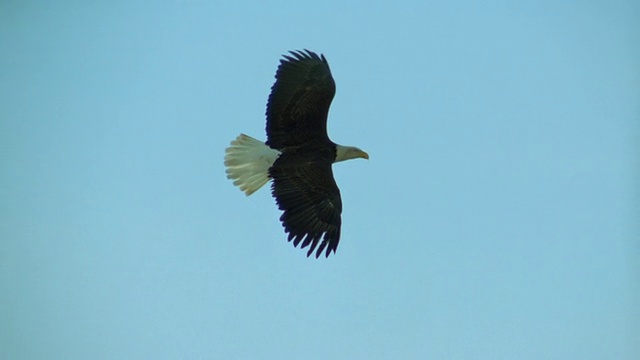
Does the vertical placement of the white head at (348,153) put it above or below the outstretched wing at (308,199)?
above

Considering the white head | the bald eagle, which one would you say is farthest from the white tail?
the white head

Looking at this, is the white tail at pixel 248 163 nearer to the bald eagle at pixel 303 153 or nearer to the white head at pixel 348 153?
the bald eagle at pixel 303 153

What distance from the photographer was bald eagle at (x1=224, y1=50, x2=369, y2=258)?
30.3 ft

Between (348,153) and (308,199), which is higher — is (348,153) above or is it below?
above

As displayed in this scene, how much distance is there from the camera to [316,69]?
30.3 ft

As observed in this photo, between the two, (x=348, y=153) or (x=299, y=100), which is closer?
(x=299, y=100)

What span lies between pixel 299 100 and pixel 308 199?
0.80m

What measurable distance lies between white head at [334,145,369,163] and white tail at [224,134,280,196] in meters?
0.54

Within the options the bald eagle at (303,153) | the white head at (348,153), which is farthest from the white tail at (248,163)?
the white head at (348,153)

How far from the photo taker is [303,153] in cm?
943

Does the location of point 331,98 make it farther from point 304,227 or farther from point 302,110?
point 304,227

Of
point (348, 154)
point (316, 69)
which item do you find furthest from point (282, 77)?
point (348, 154)

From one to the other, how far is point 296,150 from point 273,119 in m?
0.30

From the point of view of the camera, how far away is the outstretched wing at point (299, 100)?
9219 mm
